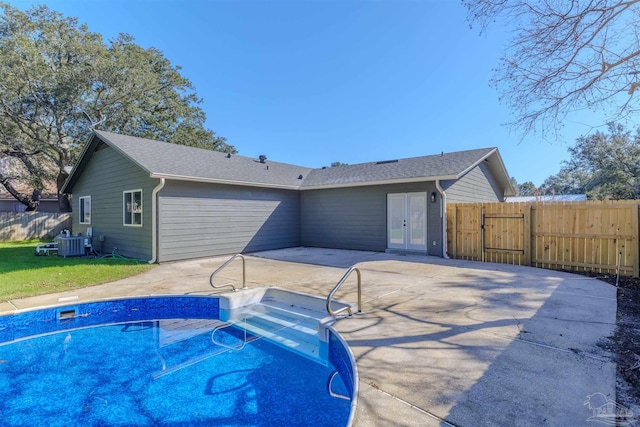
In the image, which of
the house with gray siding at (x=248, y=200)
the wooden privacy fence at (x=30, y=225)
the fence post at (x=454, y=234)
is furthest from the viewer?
the wooden privacy fence at (x=30, y=225)

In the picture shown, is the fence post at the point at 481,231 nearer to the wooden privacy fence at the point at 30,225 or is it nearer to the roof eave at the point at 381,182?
the roof eave at the point at 381,182

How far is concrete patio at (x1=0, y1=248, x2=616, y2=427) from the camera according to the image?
2299 mm

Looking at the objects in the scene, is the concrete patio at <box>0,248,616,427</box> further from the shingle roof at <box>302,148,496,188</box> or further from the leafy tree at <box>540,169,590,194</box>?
the leafy tree at <box>540,169,590,194</box>

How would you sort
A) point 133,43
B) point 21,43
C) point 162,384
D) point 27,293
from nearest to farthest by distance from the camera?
1. point 162,384
2. point 27,293
3. point 21,43
4. point 133,43

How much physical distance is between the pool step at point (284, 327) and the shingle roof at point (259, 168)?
535cm

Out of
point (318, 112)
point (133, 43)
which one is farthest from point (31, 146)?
point (318, 112)

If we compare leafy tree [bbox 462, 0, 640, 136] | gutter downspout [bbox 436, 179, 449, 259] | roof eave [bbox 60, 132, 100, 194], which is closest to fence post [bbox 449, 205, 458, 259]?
gutter downspout [bbox 436, 179, 449, 259]

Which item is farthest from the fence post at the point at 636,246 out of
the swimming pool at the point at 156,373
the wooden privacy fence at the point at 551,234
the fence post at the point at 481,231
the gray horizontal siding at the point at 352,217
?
the swimming pool at the point at 156,373

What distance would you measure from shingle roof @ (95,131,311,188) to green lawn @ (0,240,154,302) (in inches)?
107

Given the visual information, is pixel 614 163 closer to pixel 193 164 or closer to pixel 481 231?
pixel 481 231

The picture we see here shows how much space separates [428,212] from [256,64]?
12.8m

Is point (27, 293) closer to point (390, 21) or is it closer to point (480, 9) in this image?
point (480, 9)

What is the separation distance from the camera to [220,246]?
35.6 feet

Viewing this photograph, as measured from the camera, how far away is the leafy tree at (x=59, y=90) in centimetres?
1631
